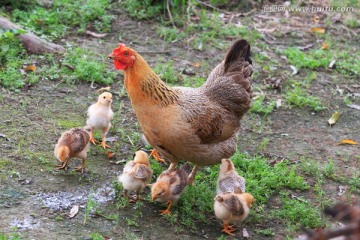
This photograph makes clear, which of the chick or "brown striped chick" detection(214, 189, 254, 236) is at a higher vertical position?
the chick

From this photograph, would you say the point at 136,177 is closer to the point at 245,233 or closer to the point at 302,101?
the point at 245,233

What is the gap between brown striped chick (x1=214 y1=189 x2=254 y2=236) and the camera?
5145 mm

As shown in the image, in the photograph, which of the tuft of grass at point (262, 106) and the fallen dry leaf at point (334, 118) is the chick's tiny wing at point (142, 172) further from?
the fallen dry leaf at point (334, 118)

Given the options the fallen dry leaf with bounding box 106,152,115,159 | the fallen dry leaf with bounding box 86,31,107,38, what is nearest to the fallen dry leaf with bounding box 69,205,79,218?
the fallen dry leaf with bounding box 106,152,115,159

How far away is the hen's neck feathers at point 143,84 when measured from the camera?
5.44 meters

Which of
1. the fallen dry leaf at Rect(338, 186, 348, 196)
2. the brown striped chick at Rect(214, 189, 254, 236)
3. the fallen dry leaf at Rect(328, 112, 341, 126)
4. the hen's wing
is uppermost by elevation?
the hen's wing

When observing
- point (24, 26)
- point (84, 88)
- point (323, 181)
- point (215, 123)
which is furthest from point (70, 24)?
point (323, 181)

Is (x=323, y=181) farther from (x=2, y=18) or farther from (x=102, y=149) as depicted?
(x=2, y=18)

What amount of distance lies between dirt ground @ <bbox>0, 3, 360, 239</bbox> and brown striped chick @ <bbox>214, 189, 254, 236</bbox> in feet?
0.94

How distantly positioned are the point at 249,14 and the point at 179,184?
6487 mm

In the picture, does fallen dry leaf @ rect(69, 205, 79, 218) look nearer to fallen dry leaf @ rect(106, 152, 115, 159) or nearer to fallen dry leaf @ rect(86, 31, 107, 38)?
fallen dry leaf @ rect(106, 152, 115, 159)

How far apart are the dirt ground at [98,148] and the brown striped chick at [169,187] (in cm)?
23

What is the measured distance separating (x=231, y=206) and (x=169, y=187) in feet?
2.20

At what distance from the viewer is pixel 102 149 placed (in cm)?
663
